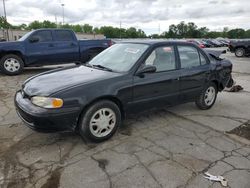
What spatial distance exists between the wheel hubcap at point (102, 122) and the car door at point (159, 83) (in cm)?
47

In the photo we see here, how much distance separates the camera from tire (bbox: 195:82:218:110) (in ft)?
16.9

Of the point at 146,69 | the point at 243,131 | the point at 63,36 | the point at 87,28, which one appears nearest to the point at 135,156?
the point at 146,69

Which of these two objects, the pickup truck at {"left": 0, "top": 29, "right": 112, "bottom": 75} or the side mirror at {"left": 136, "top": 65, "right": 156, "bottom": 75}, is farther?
the pickup truck at {"left": 0, "top": 29, "right": 112, "bottom": 75}

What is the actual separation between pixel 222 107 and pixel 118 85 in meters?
3.07

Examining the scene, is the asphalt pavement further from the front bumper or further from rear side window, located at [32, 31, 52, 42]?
rear side window, located at [32, 31, 52, 42]

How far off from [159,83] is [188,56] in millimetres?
1049

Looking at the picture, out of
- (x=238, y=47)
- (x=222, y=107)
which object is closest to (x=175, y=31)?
(x=238, y=47)

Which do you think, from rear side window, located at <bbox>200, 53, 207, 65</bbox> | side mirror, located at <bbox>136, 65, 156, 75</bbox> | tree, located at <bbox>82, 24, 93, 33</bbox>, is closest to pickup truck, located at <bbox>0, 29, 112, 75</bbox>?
rear side window, located at <bbox>200, 53, 207, 65</bbox>

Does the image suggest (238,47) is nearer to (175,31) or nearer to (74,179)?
(74,179)

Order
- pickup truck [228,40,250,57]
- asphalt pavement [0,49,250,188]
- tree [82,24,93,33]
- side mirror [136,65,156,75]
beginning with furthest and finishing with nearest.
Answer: tree [82,24,93,33], pickup truck [228,40,250,57], side mirror [136,65,156,75], asphalt pavement [0,49,250,188]

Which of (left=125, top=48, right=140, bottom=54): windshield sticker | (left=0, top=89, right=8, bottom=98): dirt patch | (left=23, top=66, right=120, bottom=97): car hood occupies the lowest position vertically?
(left=0, top=89, right=8, bottom=98): dirt patch

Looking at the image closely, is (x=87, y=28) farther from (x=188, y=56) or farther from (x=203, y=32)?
(x=188, y=56)

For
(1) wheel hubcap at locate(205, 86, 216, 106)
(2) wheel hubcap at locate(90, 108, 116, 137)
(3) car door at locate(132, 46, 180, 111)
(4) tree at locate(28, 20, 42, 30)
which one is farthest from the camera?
(4) tree at locate(28, 20, 42, 30)

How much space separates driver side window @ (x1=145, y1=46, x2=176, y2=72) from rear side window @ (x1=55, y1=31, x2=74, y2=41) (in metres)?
6.42
